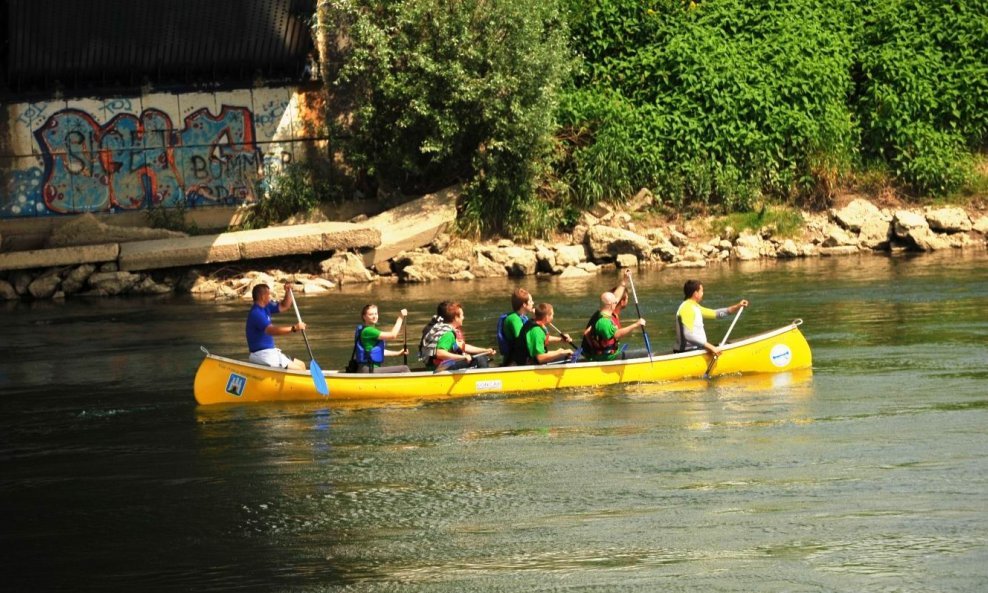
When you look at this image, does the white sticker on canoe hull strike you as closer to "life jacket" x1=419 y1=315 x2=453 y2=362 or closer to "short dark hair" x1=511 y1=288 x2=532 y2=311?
"short dark hair" x1=511 y1=288 x2=532 y2=311

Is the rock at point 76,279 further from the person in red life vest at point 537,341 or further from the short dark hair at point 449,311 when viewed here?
the person in red life vest at point 537,341

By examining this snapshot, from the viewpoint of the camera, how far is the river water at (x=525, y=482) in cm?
1027

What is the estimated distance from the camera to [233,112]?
31703mm

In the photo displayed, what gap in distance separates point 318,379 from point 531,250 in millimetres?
13188

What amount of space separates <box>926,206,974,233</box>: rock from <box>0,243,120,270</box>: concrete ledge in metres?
16.4

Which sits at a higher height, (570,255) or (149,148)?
(149,148)

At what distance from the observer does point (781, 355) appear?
1753cm

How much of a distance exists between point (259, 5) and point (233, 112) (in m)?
2.37

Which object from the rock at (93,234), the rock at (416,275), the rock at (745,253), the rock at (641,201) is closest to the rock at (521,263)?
the rock at (416,275)

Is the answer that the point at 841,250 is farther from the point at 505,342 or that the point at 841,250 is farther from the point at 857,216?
the point at 505,342

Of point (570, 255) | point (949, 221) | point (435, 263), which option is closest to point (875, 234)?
point (949, 221)

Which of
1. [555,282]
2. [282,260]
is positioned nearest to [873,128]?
[555,282]

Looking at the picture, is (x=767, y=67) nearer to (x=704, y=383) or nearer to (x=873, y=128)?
(x=873, y=128)

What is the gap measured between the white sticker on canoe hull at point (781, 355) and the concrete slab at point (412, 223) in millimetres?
12956
